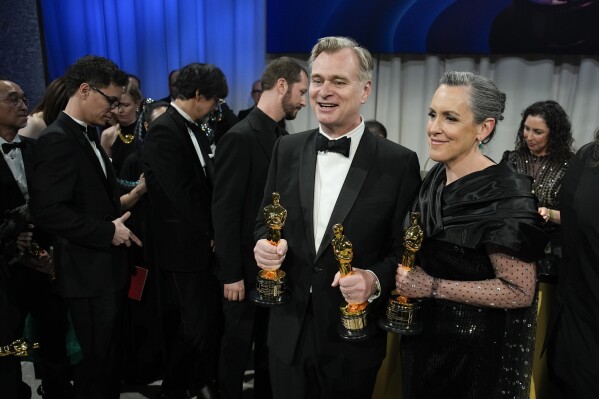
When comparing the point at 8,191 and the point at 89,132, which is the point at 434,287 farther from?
the point at 8,191

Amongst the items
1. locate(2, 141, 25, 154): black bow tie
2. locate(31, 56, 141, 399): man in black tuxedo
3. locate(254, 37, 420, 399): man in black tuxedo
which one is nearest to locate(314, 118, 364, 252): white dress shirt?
locate(254, 37, 420, 399): man in black tuxedo

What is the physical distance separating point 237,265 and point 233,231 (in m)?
0.18

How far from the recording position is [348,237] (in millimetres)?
1757

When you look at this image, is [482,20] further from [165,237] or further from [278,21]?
[165,237]

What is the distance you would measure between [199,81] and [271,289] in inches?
63.1

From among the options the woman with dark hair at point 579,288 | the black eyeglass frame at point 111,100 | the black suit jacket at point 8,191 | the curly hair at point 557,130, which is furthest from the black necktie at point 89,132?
the curly hair at point 557,130

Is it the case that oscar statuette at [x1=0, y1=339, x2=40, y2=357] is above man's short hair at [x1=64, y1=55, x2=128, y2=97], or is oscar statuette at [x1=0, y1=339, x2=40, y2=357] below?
below

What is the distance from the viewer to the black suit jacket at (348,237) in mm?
1761

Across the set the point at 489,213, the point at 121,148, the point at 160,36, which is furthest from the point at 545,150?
the point at 160,36

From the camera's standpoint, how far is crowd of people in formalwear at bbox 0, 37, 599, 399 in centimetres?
166

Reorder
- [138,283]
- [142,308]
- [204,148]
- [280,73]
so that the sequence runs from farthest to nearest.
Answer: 1. [142,308]
2. [138,283]
3. [204,148]
4. [280,73]

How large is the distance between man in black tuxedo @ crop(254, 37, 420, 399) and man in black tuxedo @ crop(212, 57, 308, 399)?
25.3 inches

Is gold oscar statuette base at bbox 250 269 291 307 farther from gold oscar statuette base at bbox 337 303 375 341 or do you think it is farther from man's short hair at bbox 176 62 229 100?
man's short hair at bbox 176 62 229 100

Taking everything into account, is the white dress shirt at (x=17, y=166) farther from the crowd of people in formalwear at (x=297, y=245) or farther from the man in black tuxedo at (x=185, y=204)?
the man in black tuxedo at (x=185, y=204)
